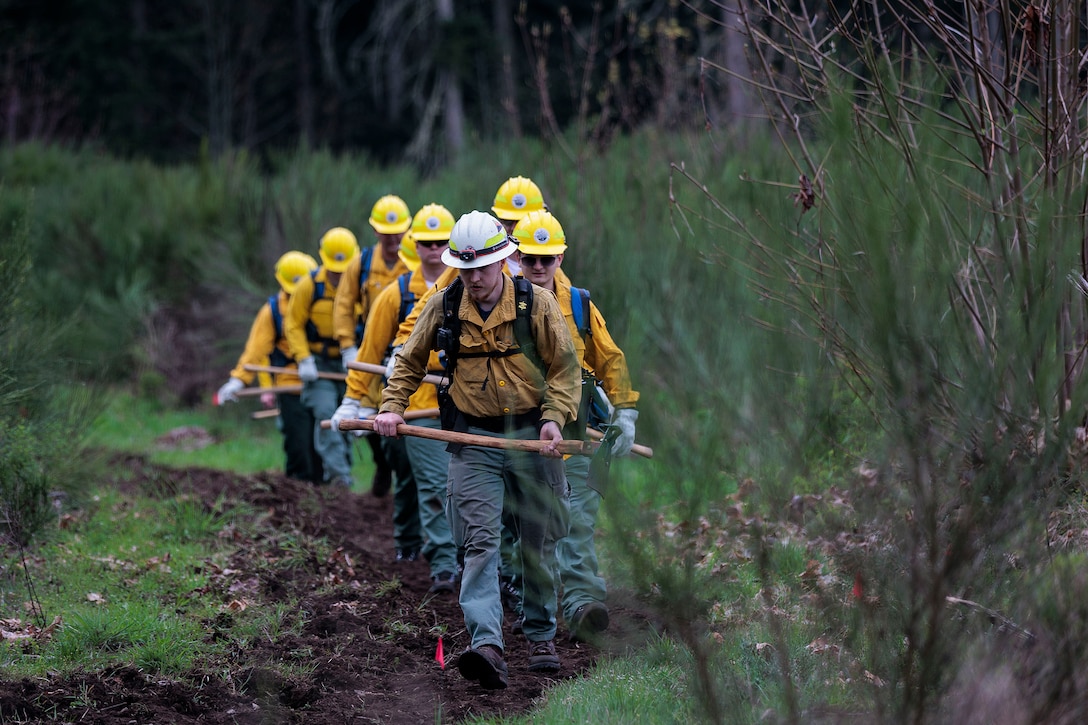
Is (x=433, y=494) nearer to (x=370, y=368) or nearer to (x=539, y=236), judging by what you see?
(x=370, y=368)

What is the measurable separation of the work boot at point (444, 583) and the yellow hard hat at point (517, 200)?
88.7 inches

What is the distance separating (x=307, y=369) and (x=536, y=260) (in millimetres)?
4335

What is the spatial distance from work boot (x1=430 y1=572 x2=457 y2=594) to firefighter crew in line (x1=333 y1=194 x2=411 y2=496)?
226 centimetres

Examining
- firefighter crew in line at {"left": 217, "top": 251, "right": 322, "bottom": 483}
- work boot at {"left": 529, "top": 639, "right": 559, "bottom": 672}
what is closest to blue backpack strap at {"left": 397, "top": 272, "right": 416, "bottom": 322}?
work boot at {"left": 529, "top": 639, "right": 559, "bottom": 672}

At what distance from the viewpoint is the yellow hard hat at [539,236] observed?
6.81m

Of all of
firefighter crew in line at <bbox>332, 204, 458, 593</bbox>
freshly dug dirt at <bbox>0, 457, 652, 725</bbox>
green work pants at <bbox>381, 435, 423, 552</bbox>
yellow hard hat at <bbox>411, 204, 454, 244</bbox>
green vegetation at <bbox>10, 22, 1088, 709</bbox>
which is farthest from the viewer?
green work pants at <bbox>381, 435, 423, 552</bbox>

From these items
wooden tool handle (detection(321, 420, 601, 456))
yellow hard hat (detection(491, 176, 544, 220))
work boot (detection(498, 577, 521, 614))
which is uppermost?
yellow hard hat (detection(491, 176, 544, 220))

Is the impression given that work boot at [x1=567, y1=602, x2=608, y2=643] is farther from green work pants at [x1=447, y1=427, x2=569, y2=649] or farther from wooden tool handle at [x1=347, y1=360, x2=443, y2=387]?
wooden tool handle at [x1=347, y1=360, x2=443, y2=387]

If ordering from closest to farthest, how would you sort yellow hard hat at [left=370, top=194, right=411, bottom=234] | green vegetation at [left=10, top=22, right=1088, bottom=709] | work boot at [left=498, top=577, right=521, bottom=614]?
1. green vegetation at [left=10, top=22, right=1088, bottom=709]
2. work boot at [left=498, top=577, right=521, bottom=614]
3. yellow hard hat at [left=370, top=194, right=411, bottom=234]

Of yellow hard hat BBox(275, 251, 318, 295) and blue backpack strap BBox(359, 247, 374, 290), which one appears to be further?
yellow hard hat BBox(275, 251, 318, 295)

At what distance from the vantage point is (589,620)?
6434 mm

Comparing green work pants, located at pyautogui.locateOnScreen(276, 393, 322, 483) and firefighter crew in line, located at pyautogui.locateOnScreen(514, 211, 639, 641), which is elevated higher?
firefighter crew in line, located at pyautogui.locateOnScreen(514, 211, 639, 641)

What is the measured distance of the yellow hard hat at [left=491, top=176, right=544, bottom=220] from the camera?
795 centimetres

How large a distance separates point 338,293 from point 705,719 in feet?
22.4
